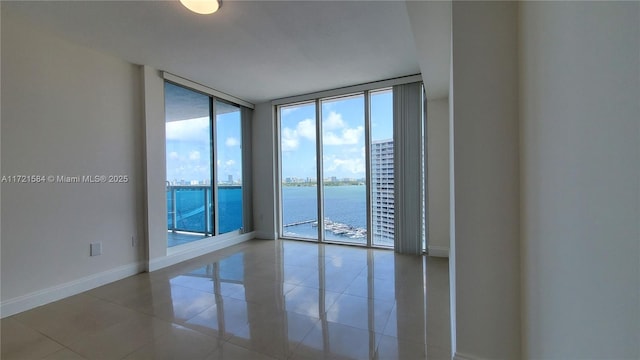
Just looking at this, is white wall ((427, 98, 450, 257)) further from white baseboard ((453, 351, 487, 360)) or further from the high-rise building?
white baseboard ((453, 351, 487, 360))

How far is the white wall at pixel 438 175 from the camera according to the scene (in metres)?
3.77

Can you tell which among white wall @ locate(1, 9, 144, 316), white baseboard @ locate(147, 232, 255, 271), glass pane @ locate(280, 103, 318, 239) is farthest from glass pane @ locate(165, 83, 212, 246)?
glass pane @ locate(280, 103, 318, 239)

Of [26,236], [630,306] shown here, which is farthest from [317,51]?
[26,236]

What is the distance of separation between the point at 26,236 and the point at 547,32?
412 centimetres

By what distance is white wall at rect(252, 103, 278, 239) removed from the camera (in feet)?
17.3

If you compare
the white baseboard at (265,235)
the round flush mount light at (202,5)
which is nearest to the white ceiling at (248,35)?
the round flush mount light at (202,5)

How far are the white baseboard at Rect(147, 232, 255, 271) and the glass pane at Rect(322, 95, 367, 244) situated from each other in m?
1.77

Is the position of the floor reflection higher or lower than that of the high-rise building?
lower

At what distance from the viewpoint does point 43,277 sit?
8.45 feet

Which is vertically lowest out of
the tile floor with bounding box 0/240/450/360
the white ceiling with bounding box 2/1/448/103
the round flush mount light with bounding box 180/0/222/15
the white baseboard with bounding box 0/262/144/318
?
the tile floor with bounding box 0/240/450/360

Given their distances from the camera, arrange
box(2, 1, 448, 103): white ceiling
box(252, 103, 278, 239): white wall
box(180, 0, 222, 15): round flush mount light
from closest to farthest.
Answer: box(180, 0, 222, 15): round flush mount light < box(2, 1, 448, 103): white ceiling < box(252, 103, 278, 239): white wall

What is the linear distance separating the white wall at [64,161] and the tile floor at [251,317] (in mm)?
337

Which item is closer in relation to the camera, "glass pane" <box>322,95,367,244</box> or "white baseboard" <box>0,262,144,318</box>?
"white baseboard" <box>0,262,144,318</box>

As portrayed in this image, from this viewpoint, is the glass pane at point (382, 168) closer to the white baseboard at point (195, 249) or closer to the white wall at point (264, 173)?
the white wall at point (264, 173)
